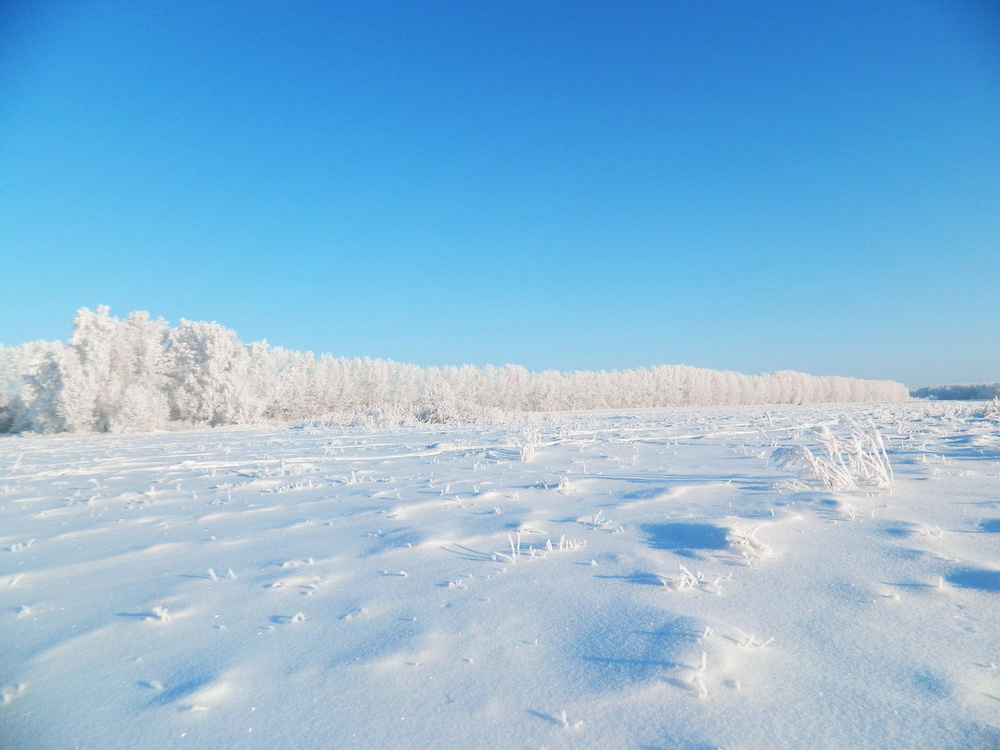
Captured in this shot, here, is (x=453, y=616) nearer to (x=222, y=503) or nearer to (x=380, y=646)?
(x=380, y=646)

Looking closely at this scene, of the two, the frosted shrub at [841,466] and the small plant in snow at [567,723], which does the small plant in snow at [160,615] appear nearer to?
the small plant in snow at [567,723]

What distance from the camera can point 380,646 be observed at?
83.7 inches

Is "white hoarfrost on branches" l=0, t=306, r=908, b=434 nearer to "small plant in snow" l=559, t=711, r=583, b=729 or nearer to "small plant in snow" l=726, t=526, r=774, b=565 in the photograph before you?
"small plant in snow" l=726, t=526, r=774, b=565

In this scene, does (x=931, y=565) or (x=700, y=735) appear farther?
(x=931, y=565)

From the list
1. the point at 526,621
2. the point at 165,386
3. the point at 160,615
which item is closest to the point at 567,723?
the point at 526,621

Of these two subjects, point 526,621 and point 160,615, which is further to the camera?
point 160,615

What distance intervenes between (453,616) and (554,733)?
93 centimetres

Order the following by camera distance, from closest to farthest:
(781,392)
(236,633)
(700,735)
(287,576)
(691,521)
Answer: (700,735) < (236,633) < (287,576) < (691,521) < (781,392)

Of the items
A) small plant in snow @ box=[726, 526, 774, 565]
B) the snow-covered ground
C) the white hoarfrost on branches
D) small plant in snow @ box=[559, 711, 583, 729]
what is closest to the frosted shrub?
the snow-covered ground

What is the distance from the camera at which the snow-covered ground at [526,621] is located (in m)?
1.61

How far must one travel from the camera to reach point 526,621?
2.28 m

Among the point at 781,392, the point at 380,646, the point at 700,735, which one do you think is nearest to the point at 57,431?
the point at 380,646

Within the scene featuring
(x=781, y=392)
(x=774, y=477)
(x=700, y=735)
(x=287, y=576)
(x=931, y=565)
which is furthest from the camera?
(x=781, y=392)

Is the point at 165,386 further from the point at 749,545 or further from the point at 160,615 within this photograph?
the point at 749,545
